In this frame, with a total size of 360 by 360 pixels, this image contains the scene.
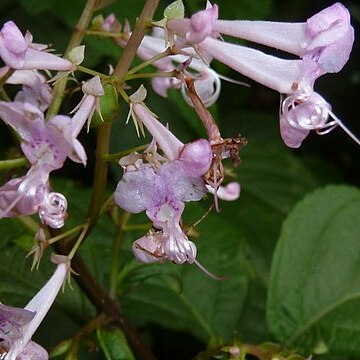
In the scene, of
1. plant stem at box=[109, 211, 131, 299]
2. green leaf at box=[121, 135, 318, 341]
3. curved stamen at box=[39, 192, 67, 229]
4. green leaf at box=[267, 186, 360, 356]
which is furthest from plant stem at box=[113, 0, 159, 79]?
green leaf at box=[267, 186, 360, 356]

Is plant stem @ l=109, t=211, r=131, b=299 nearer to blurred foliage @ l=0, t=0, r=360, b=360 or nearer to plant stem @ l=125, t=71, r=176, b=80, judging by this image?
blurred foliage @ l=0, t=0, r=360, b=360

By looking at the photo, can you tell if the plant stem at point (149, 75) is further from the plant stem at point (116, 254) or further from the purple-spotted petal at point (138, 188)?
the plant stem at point (116, 254)

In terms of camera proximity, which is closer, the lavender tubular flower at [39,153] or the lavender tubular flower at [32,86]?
the lavender tubular flower at [39,153]

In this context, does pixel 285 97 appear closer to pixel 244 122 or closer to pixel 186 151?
pixel 186 151

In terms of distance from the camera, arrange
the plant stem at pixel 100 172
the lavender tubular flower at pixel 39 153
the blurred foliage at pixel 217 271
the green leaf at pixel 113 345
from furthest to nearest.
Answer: the blurred foliage at pixel 217 271, the green leaf at pixel 113 345, the plant stem at pixel 100 172, the lavender tubular flower at pixel 39 153

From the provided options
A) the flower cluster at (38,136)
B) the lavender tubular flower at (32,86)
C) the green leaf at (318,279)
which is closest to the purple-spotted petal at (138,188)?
the flower cluster at (38,136)

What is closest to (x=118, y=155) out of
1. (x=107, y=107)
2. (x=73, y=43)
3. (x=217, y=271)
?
(x=107, y=107)

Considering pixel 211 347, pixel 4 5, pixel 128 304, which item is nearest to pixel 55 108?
pixel 211 347
